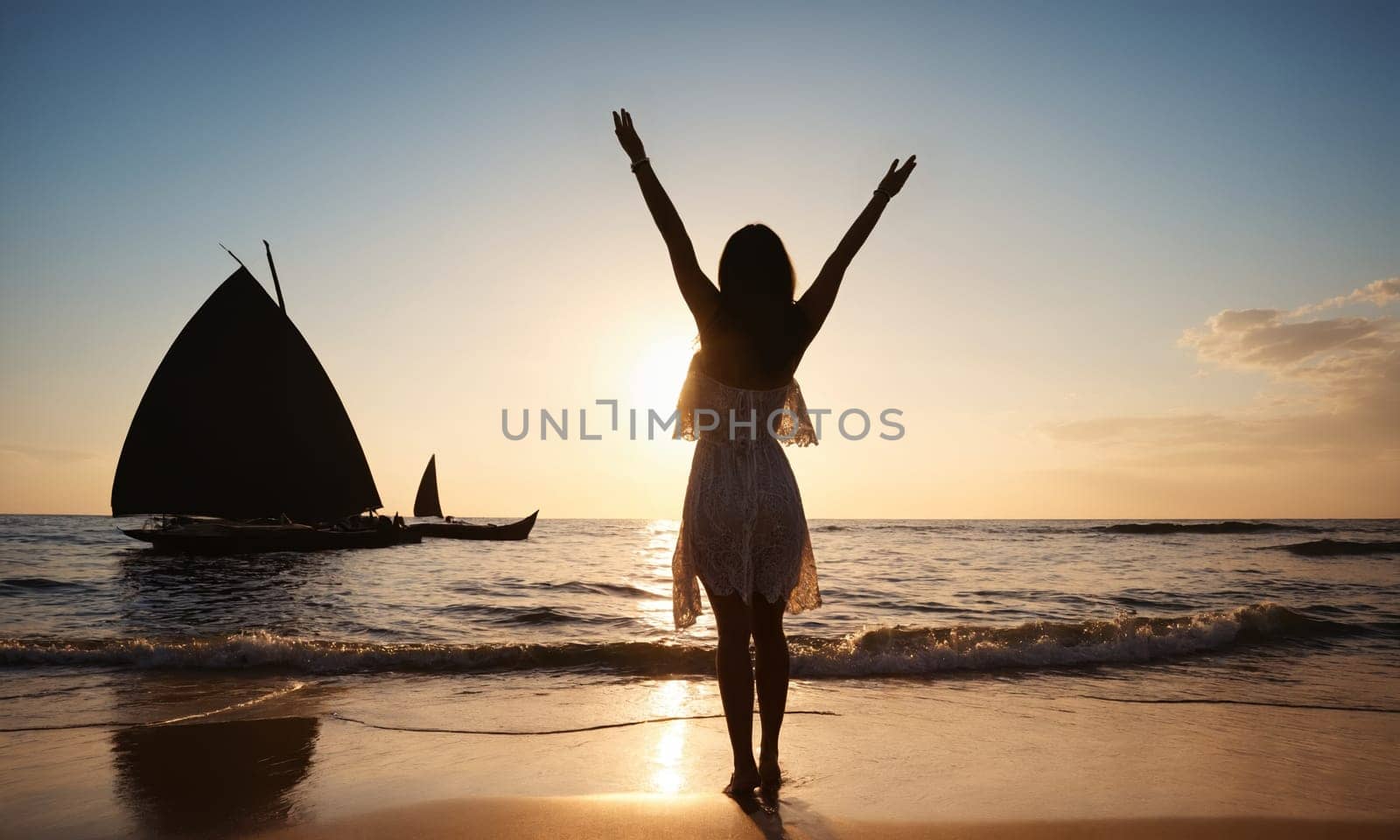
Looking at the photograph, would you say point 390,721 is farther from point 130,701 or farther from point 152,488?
point 152,488

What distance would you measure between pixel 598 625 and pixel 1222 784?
7165mm

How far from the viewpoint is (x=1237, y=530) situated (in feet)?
150

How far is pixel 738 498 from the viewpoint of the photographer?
8.57ft

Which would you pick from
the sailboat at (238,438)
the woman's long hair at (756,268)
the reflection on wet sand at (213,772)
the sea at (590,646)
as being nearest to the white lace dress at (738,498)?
the woman's long hair at (756,268)

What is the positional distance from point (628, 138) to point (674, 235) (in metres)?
0.38

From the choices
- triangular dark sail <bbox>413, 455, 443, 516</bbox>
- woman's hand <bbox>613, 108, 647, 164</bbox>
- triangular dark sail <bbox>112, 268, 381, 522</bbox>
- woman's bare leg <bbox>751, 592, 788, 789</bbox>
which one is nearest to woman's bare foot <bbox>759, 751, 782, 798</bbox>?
woman's bare leg <bbox>751, 592, 788, 789</bbox>

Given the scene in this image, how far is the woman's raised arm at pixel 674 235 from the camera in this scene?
8.16 ft

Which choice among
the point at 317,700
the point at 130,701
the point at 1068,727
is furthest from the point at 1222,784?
the point at 130,701

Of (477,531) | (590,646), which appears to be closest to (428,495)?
(477,531)

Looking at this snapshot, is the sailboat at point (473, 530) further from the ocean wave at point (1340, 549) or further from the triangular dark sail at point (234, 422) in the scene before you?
the ocean wave at point (1340, 549)

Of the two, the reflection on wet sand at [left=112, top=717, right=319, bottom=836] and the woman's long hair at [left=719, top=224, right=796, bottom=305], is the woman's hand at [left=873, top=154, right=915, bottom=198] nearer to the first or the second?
the woman's long hair at [left=719, top=224, right=796, bottom=305]

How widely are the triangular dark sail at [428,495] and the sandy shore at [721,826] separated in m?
44.1

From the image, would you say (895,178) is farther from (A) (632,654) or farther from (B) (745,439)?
(A) (632,654)

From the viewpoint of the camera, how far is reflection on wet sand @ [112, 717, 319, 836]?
9.14ft
